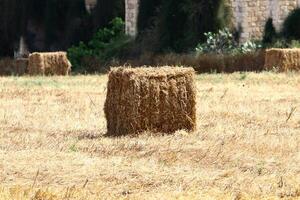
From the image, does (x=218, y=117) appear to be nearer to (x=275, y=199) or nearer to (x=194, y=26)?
(x=275, y=199)

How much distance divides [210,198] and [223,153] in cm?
259

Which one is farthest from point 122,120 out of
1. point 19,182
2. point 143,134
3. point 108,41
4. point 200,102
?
point 108,41

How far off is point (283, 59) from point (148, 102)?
53.9 feet

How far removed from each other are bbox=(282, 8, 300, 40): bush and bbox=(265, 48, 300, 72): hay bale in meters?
7.32

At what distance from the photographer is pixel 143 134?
1258 cm

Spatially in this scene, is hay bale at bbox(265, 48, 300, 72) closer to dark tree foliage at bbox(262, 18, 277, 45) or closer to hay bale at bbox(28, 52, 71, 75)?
hay bale at bbox(28, 52, 71, 75)

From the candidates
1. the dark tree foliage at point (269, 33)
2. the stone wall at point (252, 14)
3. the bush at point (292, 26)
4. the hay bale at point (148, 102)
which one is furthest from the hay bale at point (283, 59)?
the hay bale at point (148, 102)

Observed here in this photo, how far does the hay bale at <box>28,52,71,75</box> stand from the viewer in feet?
107

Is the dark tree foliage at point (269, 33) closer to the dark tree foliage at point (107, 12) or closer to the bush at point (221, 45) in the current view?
the bush at point (221, 45)

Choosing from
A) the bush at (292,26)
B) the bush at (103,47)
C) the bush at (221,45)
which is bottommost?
the bush at (103,47)

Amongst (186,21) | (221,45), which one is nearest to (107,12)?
(186,21)

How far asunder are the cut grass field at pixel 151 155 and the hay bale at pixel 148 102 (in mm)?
249

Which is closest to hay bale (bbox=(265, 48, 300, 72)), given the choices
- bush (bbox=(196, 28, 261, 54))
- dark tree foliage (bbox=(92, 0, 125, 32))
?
bush (bbox=(196, 28, 261, 54))

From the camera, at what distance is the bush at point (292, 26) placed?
3616 cm
